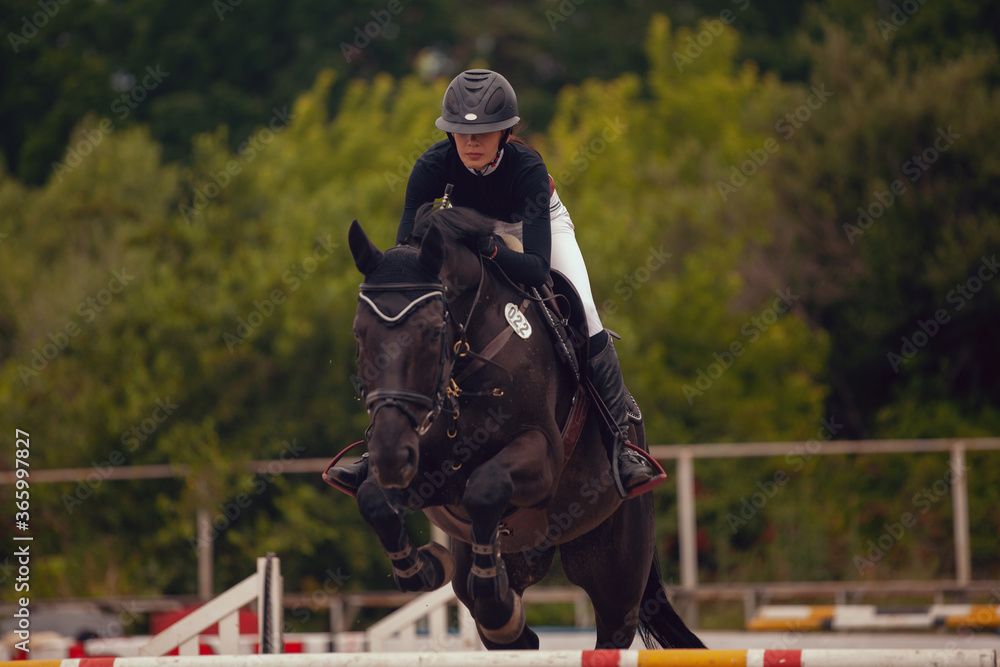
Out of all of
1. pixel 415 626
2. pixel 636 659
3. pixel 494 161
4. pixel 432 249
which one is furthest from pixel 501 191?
pixel 415 626

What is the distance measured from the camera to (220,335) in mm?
12039

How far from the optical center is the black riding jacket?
Answer: 417 cm

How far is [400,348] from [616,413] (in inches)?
47.0

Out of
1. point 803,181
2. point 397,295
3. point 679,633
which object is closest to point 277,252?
point 803,181

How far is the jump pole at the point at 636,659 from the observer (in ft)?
9.93

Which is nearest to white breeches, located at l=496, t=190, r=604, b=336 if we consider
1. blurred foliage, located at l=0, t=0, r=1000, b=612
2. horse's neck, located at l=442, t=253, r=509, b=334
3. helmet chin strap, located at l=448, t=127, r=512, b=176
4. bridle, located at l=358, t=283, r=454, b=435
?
helmet chin strap, located at l=448, t=127, r=512, b=176

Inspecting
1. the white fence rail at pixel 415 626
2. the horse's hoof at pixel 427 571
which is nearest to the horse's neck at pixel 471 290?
the horse's hoof at pixel 427 571

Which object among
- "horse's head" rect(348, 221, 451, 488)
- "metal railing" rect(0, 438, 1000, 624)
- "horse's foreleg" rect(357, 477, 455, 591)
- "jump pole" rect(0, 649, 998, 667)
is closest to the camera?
"jump pole" rect(0, 649, 998, 667)

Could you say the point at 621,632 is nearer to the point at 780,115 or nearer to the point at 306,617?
the point at 306,617

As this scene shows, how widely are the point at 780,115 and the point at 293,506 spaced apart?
991 cm

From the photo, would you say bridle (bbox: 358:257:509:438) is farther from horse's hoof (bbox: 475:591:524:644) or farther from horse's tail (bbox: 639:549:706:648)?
horse's tail (bbox: 639:549:706:648)

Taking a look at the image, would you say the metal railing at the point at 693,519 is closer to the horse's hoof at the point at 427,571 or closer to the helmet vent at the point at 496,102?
the horse's hoof at the point at 427,571

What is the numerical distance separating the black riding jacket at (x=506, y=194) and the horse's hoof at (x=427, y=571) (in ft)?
3.54

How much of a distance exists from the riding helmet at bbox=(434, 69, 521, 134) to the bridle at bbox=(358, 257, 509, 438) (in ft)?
2.30
